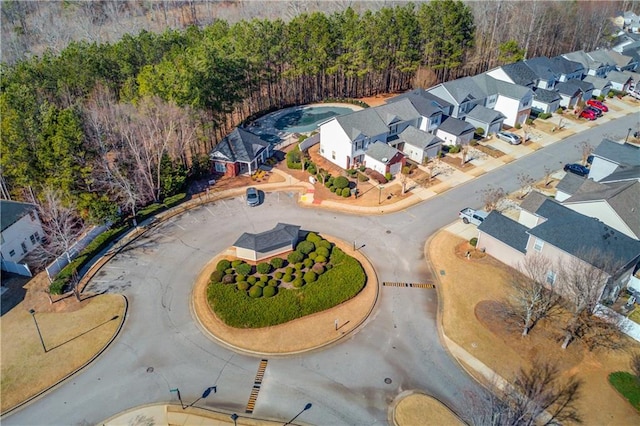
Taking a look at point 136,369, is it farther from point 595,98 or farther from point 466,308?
point 595,98

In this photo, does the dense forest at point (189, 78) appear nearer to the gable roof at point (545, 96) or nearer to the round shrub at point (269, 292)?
the gable roof at point (545, 96)

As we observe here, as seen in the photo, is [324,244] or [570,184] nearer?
[324,244]

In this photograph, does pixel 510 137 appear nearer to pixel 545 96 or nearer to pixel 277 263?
pixel 545 96

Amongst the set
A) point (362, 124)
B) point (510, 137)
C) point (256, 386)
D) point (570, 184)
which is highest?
point (362, 124)

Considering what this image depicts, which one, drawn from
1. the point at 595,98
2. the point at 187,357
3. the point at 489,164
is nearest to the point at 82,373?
the point at 187,357

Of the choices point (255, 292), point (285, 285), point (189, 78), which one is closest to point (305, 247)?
point (285, 285)
